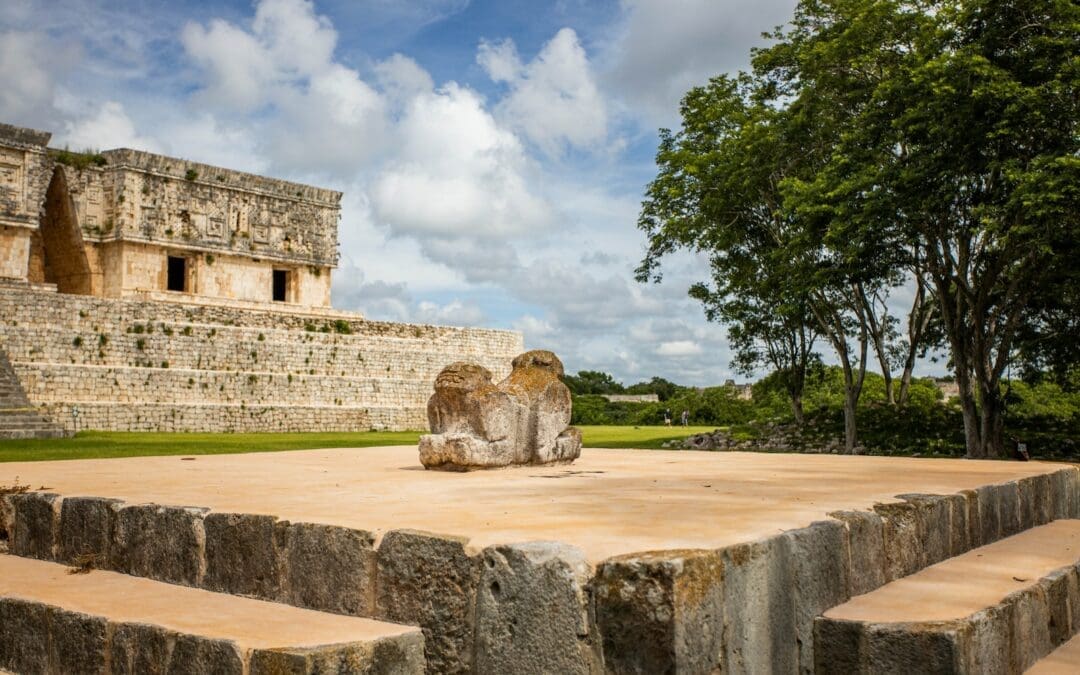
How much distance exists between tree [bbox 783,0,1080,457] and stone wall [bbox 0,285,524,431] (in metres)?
19.3

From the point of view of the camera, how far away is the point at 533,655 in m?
3.90

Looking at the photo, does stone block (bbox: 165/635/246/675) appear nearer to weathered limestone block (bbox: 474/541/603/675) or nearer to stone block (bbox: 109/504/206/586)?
weathered limestone block (bbox: 474/541/603/675)

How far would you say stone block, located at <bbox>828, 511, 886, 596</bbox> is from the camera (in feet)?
15.8

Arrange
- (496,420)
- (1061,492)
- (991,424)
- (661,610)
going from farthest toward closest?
(991,424) < (496,420) < (1061,492) < (661,610)

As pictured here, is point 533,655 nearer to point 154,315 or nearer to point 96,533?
point 96,533

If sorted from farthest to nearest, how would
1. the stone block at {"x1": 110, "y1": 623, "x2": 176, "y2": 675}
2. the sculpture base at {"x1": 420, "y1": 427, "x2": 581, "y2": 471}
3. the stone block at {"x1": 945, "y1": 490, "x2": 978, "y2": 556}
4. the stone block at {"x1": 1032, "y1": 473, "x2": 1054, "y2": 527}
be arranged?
the sculpture base at {"x1": 420, "y1": 427, "x2": 581, "y2": 471}, the stone block at {"x1": 1032, "y1": 473, "x2": 1054, "y2": 527}, the stone block at {"x1": 945, "y1": 490, "x2": 978, "y2": 556}, the stone block at {"x1": 110, "y1": 623, "x2": 176, "y2": 675}

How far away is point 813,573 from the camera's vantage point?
4.42m

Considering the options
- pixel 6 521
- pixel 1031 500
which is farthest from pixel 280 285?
pixel 1031 500

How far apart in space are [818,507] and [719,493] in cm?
96

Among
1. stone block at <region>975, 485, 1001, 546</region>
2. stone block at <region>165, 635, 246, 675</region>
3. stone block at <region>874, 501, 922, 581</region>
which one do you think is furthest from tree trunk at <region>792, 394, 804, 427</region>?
stone block at <region>165, 635, 246, 675</region>

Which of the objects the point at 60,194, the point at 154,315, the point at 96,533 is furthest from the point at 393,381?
the point at 96,533

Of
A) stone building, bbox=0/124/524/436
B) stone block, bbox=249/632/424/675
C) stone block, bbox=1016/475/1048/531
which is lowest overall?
stone block, bbox=249/632/424/675

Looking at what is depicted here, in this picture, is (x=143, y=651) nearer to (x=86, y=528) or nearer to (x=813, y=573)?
(x=86, y=528)

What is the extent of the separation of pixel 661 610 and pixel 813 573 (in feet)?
3.99
